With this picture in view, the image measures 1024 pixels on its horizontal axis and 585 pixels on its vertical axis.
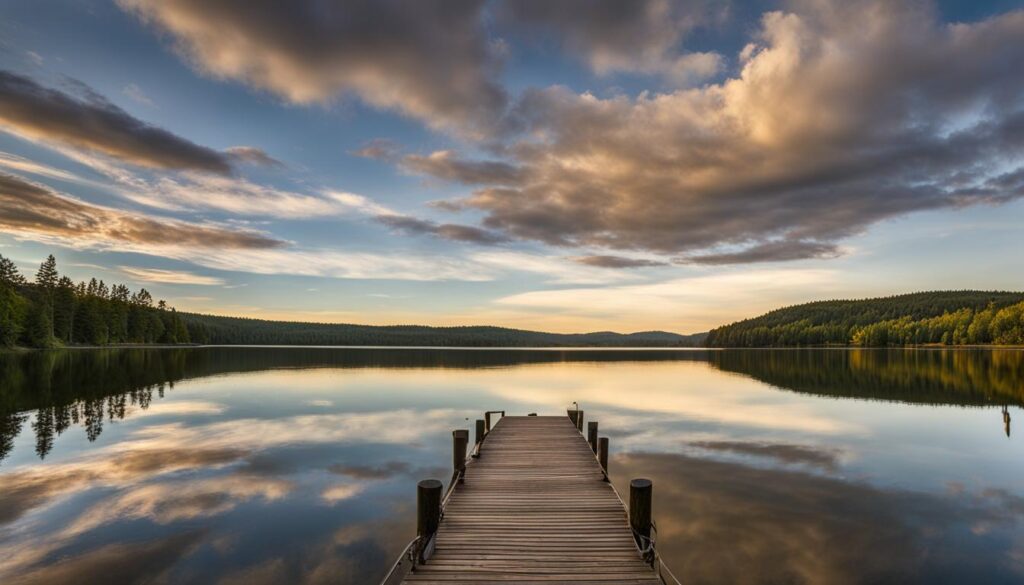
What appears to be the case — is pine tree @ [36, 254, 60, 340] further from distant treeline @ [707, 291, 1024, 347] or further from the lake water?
distant treeline @ [707, 291, 1024, 347]

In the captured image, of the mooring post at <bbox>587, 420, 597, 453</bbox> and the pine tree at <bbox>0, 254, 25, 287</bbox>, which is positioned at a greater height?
the pine tree at <bbox>0, 254, 25, 287</bbox>

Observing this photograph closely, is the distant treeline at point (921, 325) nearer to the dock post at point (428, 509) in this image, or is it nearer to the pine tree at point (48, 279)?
the dock post at point (428, 509)

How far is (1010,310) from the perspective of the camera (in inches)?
5098

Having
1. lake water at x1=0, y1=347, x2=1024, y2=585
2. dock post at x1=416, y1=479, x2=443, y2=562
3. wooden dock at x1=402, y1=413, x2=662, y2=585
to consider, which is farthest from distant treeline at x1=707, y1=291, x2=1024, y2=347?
dock post at x1=416, y1=479, x2=443, y2=562

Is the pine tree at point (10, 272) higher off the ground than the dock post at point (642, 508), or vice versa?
the pine tree at point (10, 272)

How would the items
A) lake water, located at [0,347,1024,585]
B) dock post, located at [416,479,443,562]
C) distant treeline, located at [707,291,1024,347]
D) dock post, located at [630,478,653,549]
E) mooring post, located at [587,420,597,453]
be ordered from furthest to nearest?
distant treeline, located at [707,291,1024,347], mooring post, located at [587,420,597,453], lake water, located at [0,347,1024,585], dock post, located at [630,478,653,549], dock post, located at [416,479,443,562]

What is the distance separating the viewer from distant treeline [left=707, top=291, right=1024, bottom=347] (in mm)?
131125

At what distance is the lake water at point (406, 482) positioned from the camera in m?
12.0

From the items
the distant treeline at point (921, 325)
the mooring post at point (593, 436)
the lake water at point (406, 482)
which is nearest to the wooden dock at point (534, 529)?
the mooring post at point (593, 436)

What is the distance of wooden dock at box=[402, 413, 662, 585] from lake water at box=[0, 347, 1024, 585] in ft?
6.89

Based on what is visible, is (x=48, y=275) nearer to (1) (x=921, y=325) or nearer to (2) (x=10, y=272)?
(2) (x=10, y=272)

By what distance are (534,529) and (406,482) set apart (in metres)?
9.05

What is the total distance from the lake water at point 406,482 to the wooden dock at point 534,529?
2101mm

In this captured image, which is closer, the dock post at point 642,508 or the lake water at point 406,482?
the dock post at point 642,508
